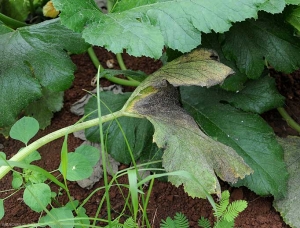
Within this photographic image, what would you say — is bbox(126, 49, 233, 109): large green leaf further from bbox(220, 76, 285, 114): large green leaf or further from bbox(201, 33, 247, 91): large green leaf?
bbox(220, 76, 285, 114): large green leaf

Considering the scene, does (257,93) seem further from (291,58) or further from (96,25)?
(96,25)

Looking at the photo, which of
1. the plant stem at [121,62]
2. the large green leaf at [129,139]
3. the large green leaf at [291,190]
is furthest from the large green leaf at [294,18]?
the plant stem at [121,62]

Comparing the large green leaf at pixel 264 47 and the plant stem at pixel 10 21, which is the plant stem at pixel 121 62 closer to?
the plant stem at pixel 10 21

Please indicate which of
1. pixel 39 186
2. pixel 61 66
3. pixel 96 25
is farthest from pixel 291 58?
pixel 39 186

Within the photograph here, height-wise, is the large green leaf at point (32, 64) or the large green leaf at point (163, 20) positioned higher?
the large green leaf at point (163, 20)

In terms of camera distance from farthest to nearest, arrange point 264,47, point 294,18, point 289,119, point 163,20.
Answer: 1. point 289,119
2. point 264,47
3. point 294,18
4. point 163,20

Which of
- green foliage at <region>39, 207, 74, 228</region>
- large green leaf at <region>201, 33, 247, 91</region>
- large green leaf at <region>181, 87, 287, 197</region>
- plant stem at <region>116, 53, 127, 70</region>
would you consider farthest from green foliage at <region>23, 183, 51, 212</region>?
plant stem at <region>116, 53, 127, 70</region>

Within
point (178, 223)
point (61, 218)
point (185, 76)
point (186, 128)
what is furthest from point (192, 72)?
point (61, 218)

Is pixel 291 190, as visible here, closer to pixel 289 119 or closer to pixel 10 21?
pixel 289 119
